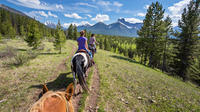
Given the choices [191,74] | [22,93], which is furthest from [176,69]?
[22,93]

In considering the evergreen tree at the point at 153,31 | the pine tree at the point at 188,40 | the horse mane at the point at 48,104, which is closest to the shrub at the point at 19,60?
the horse mane at the point at 48,104

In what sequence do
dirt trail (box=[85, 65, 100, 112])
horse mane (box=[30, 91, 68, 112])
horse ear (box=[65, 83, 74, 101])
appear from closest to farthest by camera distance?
1. horse mane (box=[30, 91, 68, 112])
2. horse ear (box=[65, 83, 74, 101])
3. dirt trail (box=[85, 65, 100, 112])

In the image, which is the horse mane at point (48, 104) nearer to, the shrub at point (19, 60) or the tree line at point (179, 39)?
A: the shrub at point (19, 60)

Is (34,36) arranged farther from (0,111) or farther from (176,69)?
(176,69)

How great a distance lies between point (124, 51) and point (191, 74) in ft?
220

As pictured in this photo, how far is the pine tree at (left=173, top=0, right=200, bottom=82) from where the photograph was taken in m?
17.5

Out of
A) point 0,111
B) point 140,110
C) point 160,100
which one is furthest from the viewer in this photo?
point 160,100

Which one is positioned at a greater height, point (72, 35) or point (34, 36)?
point (72, 35)

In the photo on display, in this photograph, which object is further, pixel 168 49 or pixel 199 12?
pixel 168 49

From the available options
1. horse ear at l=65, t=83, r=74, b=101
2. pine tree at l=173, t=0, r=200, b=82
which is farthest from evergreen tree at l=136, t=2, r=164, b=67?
horse ear at l=65, t=83, r=74, b=101

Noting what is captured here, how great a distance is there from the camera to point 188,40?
18.5 metres

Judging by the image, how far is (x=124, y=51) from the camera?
84125mm

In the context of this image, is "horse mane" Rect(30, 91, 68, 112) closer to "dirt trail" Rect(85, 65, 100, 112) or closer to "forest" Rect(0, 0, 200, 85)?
"dirt trail" Rect(85, 65, 100, 112)

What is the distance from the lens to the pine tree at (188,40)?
17.5 meters
